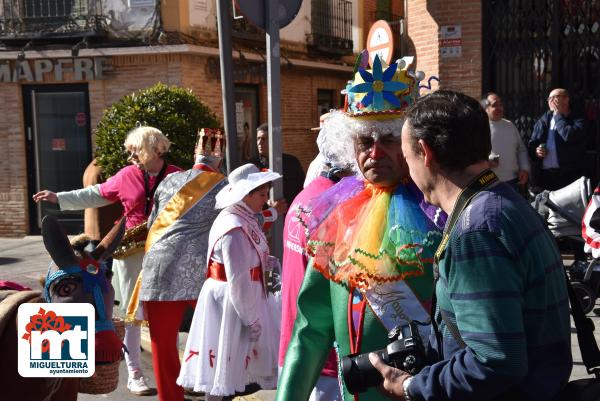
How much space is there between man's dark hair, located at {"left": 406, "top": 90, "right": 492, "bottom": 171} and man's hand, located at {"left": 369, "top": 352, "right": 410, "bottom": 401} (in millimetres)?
527

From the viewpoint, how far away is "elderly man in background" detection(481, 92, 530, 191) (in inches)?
344

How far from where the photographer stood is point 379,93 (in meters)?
2.87

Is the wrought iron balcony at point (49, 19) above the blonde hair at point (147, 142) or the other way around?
above

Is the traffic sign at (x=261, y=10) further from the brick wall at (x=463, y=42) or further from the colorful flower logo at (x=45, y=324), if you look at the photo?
the brick wall at (x=463, y=42)

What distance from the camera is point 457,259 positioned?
1845mm

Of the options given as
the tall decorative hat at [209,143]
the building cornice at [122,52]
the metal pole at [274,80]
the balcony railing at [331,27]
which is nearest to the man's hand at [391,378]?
the metal pole at [274,80]

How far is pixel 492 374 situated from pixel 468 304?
16cm

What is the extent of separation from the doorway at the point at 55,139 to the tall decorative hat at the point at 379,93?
1347 cm

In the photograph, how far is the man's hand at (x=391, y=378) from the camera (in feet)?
6.54

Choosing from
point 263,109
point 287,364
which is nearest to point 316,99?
point 263,109

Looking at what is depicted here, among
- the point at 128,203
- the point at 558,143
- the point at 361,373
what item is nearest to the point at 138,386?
the point at 128,203

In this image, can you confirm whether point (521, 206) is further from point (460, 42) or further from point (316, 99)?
point (316, 99)

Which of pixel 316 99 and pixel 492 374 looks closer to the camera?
pixel 492 374

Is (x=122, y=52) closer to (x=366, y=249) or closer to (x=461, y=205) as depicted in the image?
(x=366, y=249)
